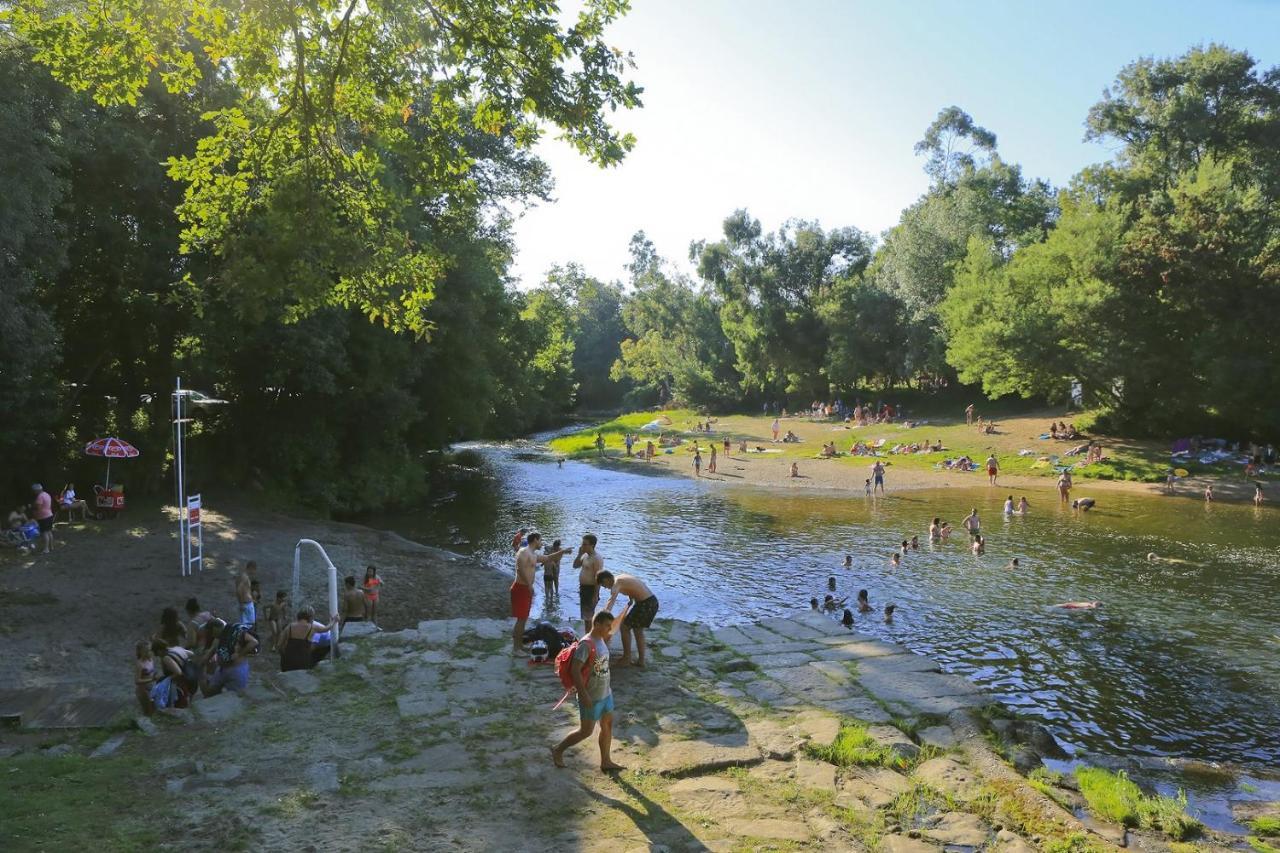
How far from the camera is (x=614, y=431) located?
63500mm

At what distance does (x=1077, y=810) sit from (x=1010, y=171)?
65017 mm

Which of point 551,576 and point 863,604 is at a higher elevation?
point 551,576

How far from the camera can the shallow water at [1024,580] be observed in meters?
12.7

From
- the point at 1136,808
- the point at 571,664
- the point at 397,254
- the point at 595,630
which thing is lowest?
the point at 1136,808

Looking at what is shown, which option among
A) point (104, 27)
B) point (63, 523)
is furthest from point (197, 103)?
point (104, 27)

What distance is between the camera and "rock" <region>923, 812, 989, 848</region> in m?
5.93

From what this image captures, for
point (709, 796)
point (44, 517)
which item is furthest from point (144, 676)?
point (44, 517)

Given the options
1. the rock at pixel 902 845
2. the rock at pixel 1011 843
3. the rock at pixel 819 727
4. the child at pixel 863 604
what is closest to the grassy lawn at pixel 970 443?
the child at pixel 863 604

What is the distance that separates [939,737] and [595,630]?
3808 mm

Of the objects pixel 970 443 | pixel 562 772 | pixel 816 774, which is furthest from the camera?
pixel 970 443

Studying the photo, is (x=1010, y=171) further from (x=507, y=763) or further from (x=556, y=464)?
(x=507, y=763)

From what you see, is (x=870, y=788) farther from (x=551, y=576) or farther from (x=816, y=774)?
(x=551, y=576)

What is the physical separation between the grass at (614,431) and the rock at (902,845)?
4559 centimetres

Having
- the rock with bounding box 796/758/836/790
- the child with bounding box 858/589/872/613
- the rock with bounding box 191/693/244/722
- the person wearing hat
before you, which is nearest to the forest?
the person wearing hat
